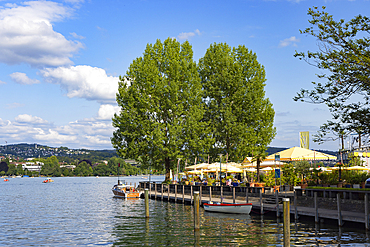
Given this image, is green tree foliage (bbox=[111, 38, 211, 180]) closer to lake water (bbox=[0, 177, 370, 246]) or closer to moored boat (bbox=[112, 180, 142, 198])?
moored boat (bbox=[112, 180, 142, 198])

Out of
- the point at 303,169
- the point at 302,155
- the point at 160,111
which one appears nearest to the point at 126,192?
the point at 160,111

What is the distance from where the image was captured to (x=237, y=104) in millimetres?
53312

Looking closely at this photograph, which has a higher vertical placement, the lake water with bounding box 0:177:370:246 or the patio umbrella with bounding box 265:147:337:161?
the patio umbrella with bounding box 265:147:337:161

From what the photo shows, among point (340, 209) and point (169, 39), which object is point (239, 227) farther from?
point (169, 39)

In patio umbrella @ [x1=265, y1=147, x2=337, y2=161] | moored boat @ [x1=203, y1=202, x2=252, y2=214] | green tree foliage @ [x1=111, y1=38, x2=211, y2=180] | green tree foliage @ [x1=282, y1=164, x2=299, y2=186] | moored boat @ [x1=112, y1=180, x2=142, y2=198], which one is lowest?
moored boat @ [x1=112, y1=180, x2=142, y2=198]

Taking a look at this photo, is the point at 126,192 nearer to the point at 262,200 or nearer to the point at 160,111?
the point at 160,111

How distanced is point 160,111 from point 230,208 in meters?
23.7

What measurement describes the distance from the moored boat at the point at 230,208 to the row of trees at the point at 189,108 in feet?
62.0

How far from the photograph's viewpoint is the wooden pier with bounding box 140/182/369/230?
21.7m

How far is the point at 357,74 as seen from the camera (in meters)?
15.7

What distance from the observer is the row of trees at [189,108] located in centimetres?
Result: 5031

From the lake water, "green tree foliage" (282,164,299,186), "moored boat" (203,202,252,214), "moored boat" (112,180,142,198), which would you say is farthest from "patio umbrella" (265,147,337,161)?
"moored boat" (112,180,142,198)

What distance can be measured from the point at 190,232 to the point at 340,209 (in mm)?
8763

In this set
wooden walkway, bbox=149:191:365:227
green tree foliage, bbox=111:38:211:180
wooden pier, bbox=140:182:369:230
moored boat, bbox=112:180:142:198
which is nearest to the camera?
wooden walkway, bbox=149:191:365:227
